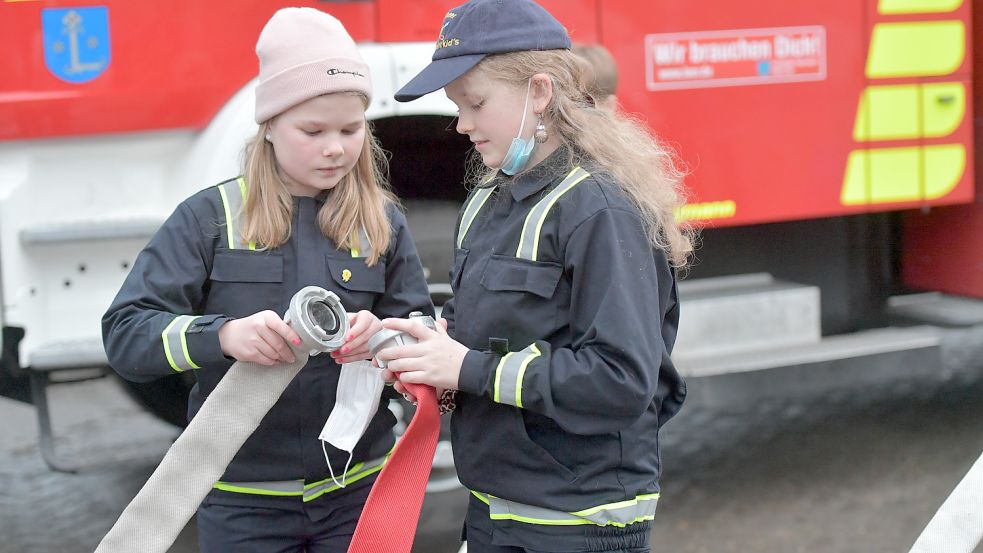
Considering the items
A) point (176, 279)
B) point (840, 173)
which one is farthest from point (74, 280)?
point (840, 173)

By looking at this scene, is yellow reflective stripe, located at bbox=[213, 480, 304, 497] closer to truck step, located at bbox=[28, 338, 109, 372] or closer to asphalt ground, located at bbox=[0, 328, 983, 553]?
truck step, located at bbox=[28, 338, 109, 372]

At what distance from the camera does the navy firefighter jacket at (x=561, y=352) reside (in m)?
1.67

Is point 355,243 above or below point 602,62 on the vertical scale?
below

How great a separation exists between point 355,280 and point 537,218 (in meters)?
0.49

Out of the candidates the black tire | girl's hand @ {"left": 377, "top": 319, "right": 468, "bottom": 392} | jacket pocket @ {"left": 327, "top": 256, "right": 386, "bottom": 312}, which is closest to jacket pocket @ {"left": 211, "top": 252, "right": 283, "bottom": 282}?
jacket pocket @ {"left": 327, "top": 256, "right": 386, "bottom": 312}

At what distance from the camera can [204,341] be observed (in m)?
1.92

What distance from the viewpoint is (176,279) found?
6.56ft

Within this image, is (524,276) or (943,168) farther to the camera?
(943,168)

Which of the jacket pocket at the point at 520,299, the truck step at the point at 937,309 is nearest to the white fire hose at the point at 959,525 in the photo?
the jacket pocket at the point at 520,299

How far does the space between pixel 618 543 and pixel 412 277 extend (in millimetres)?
704

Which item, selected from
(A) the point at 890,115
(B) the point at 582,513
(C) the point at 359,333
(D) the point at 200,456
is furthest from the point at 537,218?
(A) the point at 890,115

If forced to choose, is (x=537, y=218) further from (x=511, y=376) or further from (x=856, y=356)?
(x=856, y=356)

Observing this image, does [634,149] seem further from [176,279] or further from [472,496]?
[176,279]

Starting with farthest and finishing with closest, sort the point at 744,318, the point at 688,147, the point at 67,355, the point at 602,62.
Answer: the point at 744,318, the point at 688,147, the point at 602,62, the point at 67,355
